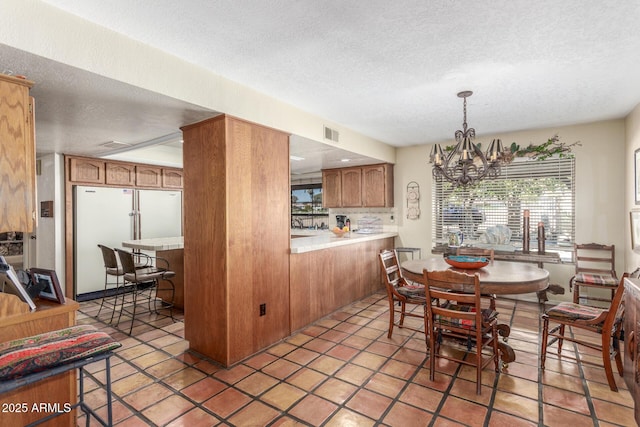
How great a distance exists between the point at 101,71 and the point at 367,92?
2.02 metres

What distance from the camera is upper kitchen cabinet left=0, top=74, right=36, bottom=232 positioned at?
1561 mm

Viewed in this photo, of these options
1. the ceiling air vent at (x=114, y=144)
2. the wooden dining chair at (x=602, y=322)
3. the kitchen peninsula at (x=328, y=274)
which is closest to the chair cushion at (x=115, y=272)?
the ceiling air vent at (x=114, y=144)

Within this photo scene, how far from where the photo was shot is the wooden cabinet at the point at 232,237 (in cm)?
265

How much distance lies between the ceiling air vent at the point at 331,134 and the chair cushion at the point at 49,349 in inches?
114

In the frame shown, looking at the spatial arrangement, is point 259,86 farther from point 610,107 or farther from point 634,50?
point 610,107

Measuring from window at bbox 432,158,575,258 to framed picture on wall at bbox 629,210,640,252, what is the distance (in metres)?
0.73

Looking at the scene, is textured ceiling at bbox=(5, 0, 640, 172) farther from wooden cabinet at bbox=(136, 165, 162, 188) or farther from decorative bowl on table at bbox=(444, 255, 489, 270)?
wooden cabinet at bbox=(136, 165, 162, 188)

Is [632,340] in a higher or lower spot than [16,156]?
lower

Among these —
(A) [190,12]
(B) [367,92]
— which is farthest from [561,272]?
(A) [190,12]

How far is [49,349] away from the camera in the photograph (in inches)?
57.4

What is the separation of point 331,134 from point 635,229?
131 inches

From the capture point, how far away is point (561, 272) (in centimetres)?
423

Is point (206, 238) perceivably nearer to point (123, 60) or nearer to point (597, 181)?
point (123, 60)

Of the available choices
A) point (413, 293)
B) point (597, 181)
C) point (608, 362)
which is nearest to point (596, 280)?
point (597, 181)
